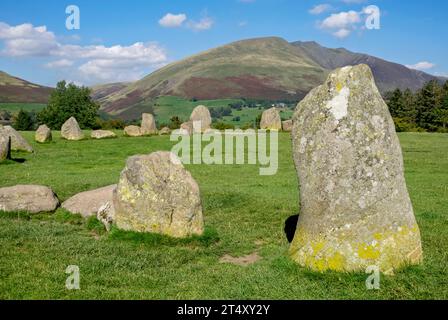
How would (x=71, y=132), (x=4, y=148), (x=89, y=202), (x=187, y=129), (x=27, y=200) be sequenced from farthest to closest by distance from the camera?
(x=187, y=129) < (x=71, y=132) < (x=4, y=148) < (x=89, y=202) < (x=27, y=200)

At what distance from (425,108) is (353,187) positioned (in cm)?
8903

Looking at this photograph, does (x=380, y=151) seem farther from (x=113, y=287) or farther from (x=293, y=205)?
(x=293, y=205)

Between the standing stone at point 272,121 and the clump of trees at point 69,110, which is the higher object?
the clump of trees at point 69,110

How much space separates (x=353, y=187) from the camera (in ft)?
32.9

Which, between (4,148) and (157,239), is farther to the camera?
(4,148)

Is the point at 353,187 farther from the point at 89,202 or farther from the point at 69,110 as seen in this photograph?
the point at 69,110

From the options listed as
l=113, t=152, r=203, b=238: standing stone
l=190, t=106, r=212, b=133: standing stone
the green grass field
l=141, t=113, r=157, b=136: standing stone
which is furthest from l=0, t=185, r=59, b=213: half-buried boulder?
l=190, t=106, r=212, b=133: standing stone

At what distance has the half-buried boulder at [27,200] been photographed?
16.2 metres

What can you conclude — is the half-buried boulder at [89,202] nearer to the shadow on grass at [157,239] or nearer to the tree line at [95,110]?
the shadow on grass at [157,239]

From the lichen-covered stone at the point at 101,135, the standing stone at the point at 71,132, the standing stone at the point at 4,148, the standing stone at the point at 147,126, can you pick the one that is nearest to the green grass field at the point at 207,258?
the standing stone at the point at 4,148

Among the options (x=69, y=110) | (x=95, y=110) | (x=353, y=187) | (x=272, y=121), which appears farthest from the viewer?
(x=95, y=110)

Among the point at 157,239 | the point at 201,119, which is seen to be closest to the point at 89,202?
the point at 157,239

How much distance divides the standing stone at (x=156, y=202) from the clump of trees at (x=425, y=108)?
72.3 metres
